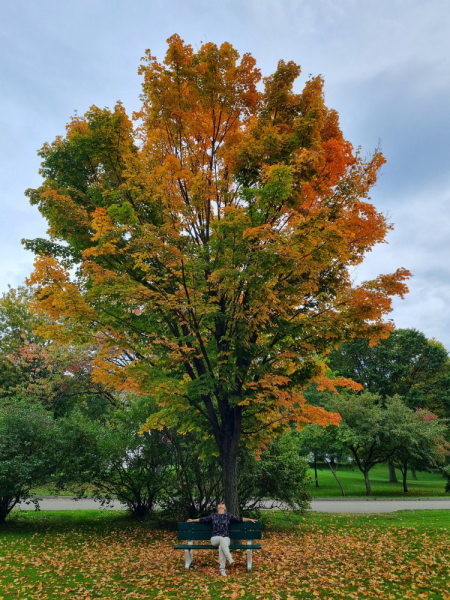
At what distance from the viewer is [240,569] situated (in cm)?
661

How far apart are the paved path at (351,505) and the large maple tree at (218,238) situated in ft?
32.7

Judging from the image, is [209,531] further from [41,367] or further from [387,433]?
[41,367]

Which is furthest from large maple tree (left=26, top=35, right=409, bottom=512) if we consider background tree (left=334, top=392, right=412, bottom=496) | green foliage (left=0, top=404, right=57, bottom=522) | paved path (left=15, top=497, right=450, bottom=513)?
background tree (left=334, top=392, right=412, bottom=496)

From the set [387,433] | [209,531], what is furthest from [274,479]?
[387,433]

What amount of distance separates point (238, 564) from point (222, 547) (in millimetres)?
861

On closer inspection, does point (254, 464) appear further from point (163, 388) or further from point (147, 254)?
point (147, 254)

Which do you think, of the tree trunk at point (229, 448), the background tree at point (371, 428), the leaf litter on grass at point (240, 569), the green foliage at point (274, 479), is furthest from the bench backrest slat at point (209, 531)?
the background tree at point (371, 428)

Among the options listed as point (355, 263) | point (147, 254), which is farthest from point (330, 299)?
point (147, 254)

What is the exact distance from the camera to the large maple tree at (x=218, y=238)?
262 inches

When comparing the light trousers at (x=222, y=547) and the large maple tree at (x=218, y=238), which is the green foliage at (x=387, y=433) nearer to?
the large maple tree at (x=218, y=238)

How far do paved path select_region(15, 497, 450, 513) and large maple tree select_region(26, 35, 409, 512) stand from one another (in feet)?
32.7

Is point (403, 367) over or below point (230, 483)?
over

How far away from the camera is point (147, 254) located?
6418 millimetres

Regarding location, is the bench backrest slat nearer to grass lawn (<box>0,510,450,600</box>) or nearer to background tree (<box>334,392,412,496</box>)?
grass lawn (<box>0,510,450,600</box>)
